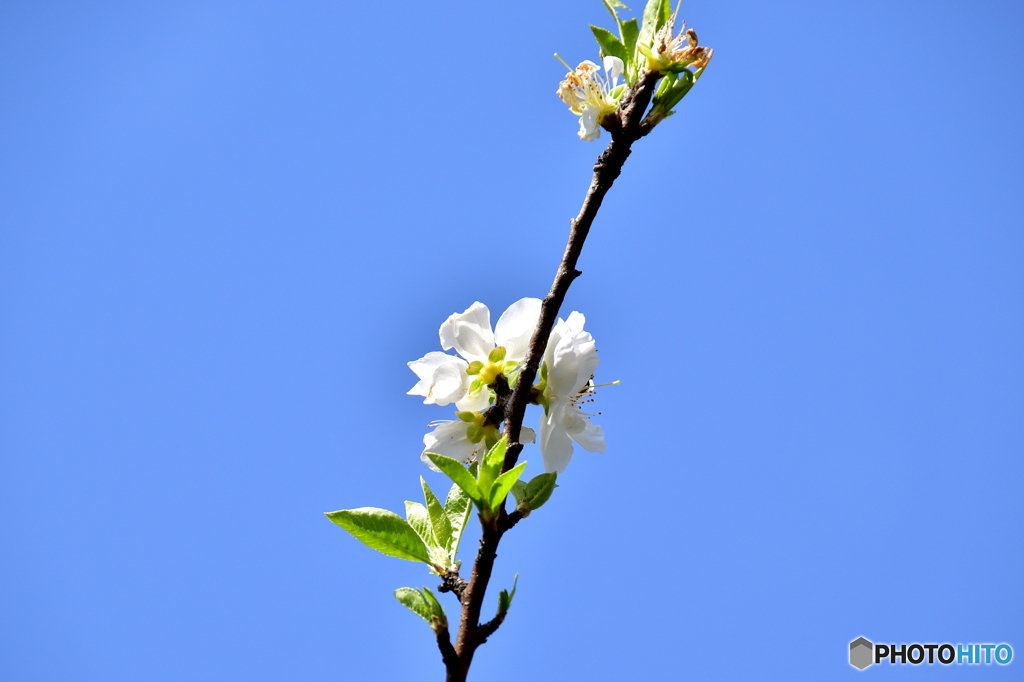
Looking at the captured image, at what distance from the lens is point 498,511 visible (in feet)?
3.56

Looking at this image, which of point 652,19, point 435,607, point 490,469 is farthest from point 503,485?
point 652,19

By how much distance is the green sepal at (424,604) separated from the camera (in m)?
1.07

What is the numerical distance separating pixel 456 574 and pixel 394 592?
0.12m

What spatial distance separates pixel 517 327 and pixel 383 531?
0.46 metres

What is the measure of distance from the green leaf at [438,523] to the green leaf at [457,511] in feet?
0.03

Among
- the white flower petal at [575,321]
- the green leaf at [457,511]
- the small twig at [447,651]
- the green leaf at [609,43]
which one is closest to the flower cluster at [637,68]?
the green leaf at [609,43]

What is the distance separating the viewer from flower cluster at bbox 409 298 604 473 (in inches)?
48.4

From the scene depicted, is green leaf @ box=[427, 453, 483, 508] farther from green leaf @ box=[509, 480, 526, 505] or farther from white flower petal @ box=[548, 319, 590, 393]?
white flower petal @ box=[548, 319, 590, 393]

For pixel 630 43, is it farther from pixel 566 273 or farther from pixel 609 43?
pixel 566 273

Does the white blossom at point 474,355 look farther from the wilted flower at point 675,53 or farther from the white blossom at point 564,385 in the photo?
the wilted flower at point 675,53

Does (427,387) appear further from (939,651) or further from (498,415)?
(939,651)

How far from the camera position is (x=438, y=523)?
1.28 m

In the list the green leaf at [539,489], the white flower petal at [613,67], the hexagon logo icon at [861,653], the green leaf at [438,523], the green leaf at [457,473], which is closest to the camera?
the green leaf at [457,473]

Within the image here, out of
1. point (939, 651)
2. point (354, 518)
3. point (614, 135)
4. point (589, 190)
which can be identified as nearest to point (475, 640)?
point (354, 518)
